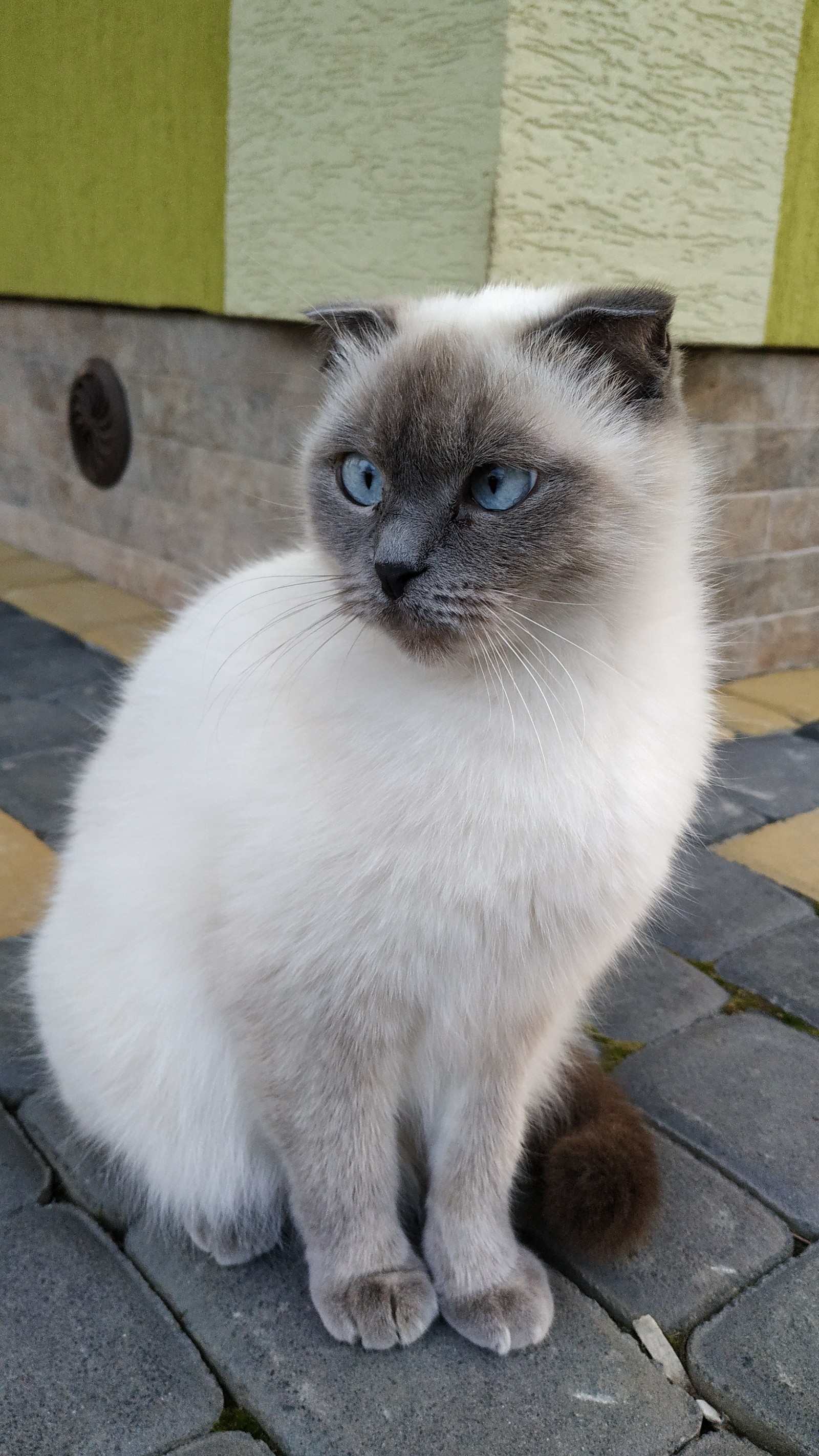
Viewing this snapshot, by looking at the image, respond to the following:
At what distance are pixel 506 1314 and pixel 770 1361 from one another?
33 centimetres

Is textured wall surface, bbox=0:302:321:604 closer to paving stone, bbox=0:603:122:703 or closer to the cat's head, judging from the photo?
paving stone, bbox=0:603:122:703

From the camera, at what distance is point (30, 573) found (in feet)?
16.4

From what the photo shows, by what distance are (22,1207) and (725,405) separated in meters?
3.09

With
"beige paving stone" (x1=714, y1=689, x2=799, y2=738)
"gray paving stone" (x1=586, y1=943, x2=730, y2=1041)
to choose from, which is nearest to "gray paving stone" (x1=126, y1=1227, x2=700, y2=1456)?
"gray paving stone" (x1=586, y1=943, x2=730, y2=1041)

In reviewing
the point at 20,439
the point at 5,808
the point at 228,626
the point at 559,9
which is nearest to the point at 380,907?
the point at 228,626

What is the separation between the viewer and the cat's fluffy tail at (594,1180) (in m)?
1.44

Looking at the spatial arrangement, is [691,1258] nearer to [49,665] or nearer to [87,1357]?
[87,1357]

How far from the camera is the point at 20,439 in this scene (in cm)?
537

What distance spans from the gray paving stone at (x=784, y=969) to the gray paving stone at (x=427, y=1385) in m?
0.83

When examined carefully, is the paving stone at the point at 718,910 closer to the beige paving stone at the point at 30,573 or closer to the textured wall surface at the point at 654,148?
the textured wall surface at the point at 654,148

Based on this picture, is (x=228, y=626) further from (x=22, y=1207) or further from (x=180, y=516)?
(x=180, y=516)

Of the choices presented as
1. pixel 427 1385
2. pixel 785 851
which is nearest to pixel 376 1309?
pixel 427 1385

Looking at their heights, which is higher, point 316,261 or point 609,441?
point 316,261

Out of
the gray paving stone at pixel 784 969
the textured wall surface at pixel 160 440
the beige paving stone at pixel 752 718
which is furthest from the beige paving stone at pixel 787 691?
the textured wall surface at pixel 160 440
